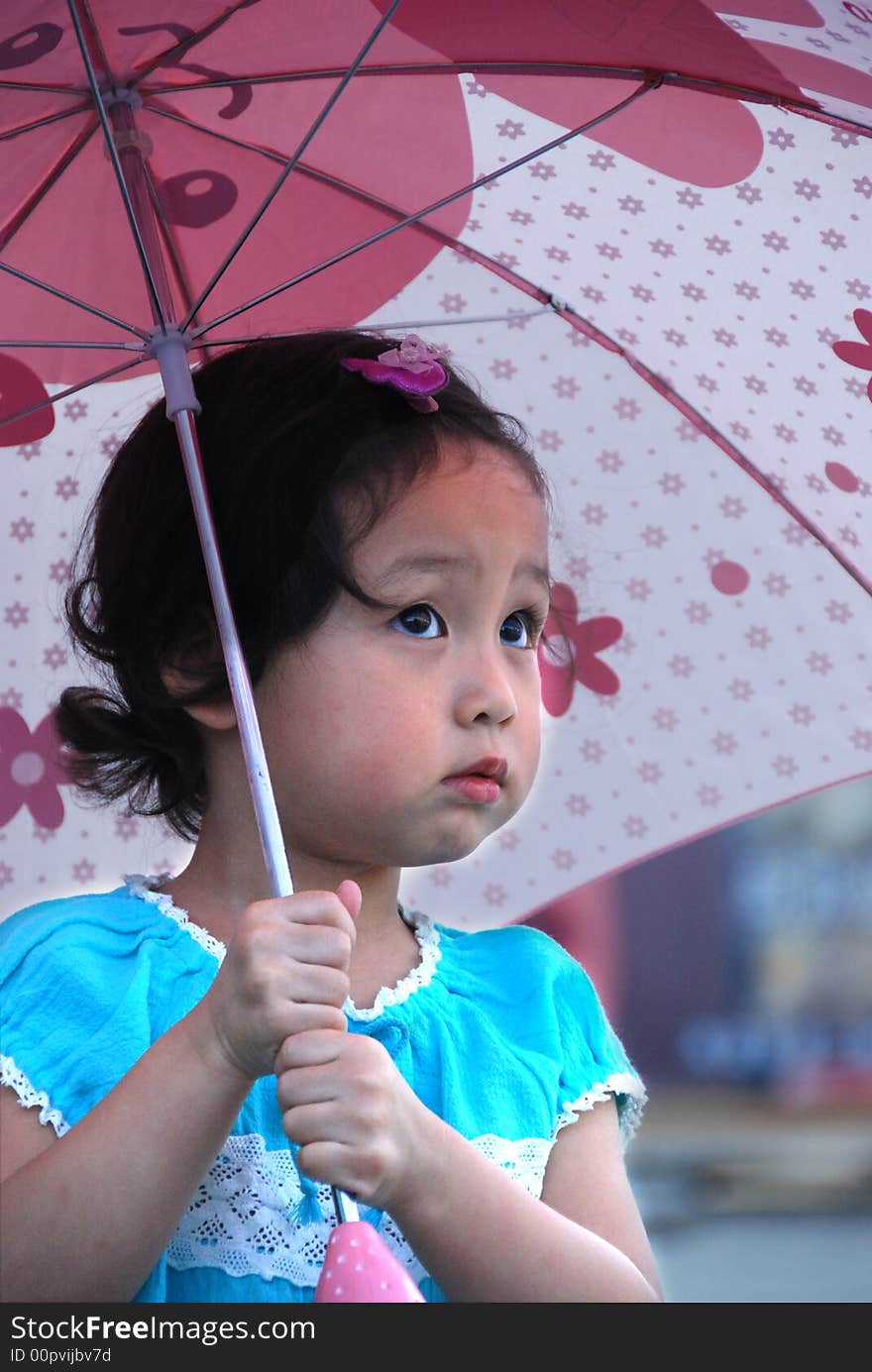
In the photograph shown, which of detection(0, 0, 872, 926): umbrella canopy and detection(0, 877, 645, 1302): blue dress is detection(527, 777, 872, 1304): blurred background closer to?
detection(0, 0, 872, 926): umbrella canopy

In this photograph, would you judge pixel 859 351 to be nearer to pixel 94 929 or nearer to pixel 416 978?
pixel 416 978

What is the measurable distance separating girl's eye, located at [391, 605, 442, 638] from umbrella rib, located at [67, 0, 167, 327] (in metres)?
0.28

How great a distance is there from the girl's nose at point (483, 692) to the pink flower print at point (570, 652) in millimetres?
342

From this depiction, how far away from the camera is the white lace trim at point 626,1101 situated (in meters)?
1.23

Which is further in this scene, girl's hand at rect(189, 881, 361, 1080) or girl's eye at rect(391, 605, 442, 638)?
girl's eye at rect(391, 605, 442, 638)

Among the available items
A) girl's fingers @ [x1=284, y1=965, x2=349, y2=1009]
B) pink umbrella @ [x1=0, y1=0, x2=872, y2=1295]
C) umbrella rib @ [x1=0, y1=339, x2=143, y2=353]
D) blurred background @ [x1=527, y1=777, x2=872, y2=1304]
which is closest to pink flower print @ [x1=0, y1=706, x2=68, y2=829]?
pink umbrella @ [x1=0, y1=0, x2=872, y2=1295]

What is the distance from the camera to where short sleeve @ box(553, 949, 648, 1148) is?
1.25m

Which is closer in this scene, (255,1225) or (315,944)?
(315,944)

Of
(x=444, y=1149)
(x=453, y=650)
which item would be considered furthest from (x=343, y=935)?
(x=453, y=650)

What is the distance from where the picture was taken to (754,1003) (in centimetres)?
1259

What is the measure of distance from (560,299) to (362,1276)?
80 centimetres

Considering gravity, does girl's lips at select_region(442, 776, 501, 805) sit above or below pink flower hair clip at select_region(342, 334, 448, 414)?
below

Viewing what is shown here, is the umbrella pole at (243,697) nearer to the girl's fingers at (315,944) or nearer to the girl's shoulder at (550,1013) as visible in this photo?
the girl's fingers at (315,944)

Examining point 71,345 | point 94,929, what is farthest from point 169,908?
point 71,345
